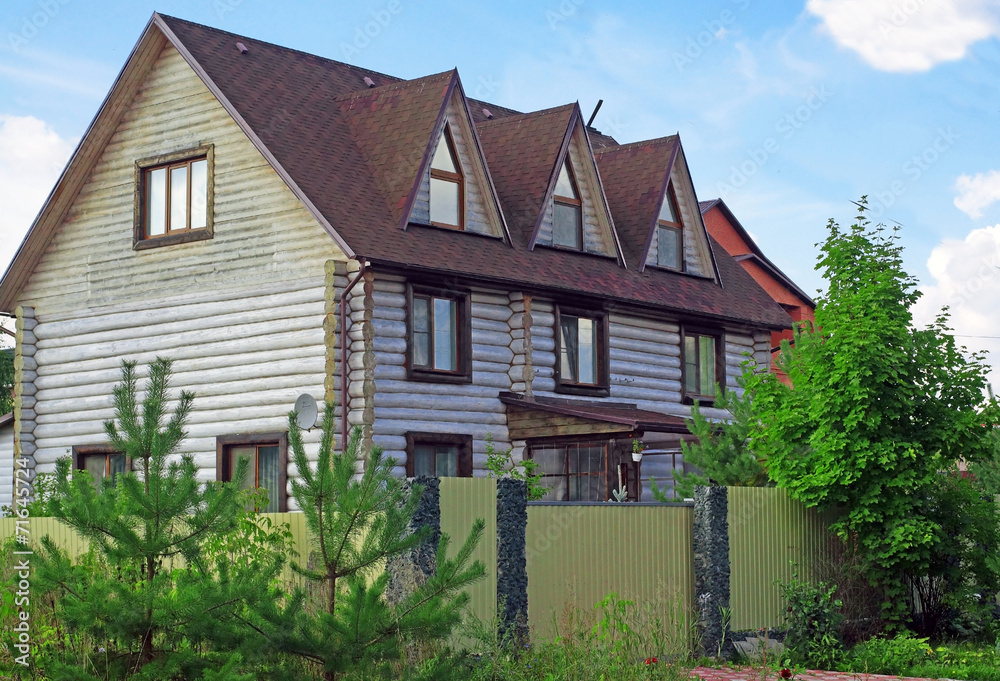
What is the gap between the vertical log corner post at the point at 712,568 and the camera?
1499cm

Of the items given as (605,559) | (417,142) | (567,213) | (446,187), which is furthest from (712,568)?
(567,213)

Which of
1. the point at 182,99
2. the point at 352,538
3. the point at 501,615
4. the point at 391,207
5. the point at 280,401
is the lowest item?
the point at 501,615

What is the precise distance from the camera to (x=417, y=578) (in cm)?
1145

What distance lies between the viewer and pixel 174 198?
2223cm

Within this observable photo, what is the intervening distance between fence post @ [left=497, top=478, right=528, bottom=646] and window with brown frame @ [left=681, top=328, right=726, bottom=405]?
13081mm

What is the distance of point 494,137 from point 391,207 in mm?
4586

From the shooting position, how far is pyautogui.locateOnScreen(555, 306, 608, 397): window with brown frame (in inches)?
894

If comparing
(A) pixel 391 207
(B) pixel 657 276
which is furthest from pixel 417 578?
(B) pixel 657 276

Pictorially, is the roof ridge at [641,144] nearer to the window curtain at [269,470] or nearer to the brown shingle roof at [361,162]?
the brown shingle roof at [361,162]

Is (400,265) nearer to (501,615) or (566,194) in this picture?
(566,194)

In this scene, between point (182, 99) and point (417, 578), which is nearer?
point (417, 578)

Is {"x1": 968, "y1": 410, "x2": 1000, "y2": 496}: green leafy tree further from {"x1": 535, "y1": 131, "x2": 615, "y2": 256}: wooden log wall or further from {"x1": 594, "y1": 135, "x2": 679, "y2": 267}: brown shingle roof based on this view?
{"x1": 535, "y1": 131, "x2": 615, "y2": 256}: wooden log wall

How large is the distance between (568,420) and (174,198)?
7.84 meters

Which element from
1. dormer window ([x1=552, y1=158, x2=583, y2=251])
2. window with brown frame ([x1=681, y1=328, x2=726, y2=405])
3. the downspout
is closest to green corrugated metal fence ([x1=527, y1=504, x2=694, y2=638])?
the downspout
